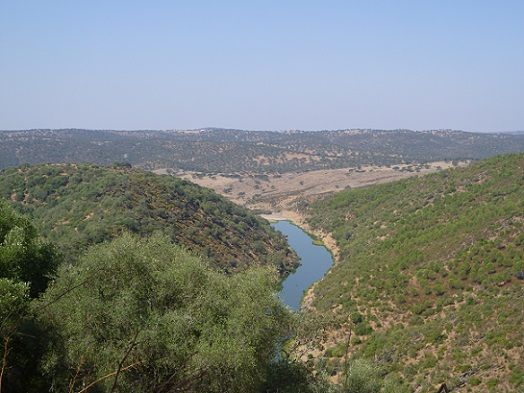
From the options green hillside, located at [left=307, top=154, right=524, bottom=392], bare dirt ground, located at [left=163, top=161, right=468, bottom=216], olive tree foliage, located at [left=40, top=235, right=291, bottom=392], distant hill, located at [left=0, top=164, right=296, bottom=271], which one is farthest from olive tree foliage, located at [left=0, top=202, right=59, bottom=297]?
bare dirt ground, located at [left=163, top=161, right=468, bottom=216]

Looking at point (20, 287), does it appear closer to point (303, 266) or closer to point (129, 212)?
point (129, 212)

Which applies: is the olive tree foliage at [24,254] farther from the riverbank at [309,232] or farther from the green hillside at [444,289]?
the riverbank at [309,232]

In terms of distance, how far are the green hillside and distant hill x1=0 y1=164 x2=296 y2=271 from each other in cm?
1180

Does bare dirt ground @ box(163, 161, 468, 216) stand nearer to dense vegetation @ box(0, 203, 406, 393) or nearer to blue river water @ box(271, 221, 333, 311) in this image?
blue river water @ box(271, 221, 333, 311)

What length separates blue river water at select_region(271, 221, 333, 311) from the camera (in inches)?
2030

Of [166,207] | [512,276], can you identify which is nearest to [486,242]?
[512,276]

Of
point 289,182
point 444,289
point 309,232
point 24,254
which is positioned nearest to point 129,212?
point 444,289

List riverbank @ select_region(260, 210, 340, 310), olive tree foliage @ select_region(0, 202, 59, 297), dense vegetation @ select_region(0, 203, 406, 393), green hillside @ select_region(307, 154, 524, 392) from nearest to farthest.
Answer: dense vegetation @ select_region(0, 203, 406, 393) → olive tree foliage @ select_region(0, 202, 59, 297) → green hillside @ select_region(307, 154, 524, 392) → riverbank @ select_region(260, 210, 340, 310)

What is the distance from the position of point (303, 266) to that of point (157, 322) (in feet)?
166

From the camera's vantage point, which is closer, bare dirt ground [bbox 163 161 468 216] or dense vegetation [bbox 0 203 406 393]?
dense vegetation [bbox 0 203 406 393]

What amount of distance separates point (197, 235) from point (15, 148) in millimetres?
138960

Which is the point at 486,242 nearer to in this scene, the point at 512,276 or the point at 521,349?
the point at 512,276

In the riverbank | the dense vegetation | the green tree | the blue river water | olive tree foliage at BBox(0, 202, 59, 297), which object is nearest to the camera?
the green tree

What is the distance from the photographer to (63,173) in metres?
62.8
